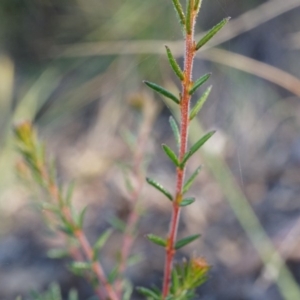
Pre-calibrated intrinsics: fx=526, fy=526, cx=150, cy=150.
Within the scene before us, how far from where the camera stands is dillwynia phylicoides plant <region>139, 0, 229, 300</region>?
0.96ft

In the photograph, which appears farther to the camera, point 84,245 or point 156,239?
point 84,245

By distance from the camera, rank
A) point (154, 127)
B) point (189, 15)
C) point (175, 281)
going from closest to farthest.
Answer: point (189, 15) → point (175, 281) → point (154, 127)

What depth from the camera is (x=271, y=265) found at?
3.23 feet

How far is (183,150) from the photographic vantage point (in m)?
0.33

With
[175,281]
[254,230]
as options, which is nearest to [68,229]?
[175,281]

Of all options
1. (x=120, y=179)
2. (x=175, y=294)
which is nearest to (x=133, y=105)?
(x=175, y=294)

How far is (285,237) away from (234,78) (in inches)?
33.4

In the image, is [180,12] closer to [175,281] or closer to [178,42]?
[175,281]

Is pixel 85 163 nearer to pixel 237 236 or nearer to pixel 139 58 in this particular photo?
pixel 139 58

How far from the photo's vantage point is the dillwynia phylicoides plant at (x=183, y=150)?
0.29 meters

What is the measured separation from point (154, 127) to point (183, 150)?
1564 millimetres

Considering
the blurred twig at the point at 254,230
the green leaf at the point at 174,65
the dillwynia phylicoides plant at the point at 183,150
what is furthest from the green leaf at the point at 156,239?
the blurred twig at the point at 254,230

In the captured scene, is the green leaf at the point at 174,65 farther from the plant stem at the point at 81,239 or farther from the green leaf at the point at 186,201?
the plant stem at the point at 81,239

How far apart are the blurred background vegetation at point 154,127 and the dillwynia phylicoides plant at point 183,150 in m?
0.33
